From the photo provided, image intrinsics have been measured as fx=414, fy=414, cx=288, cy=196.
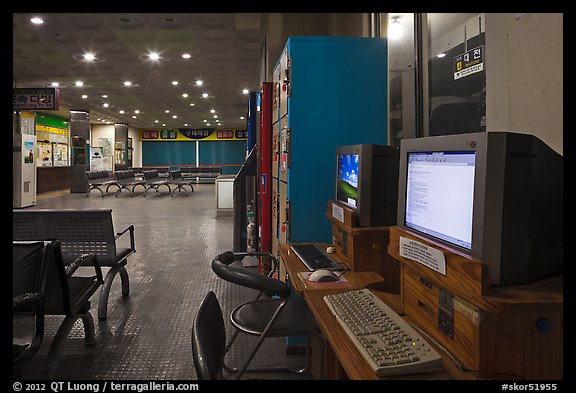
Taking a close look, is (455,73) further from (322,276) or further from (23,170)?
(23,170)

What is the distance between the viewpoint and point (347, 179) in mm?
2260

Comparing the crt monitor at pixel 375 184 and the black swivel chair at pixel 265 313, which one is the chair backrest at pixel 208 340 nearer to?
the black swivel chair at pixel 265 313

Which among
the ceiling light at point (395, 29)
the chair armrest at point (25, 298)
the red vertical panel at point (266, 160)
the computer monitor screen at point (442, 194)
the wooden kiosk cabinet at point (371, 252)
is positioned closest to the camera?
the computer monitor screen at point (442, 194)

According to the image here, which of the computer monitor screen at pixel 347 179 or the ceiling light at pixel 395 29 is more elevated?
the ceiling light at pixel 395 29

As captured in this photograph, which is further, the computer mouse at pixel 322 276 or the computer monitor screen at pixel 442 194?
the computer mouse at pixel 322 276

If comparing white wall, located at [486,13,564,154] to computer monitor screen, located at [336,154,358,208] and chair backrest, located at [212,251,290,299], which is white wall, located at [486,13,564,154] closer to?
computer monitor screen, located at [336,154,358,208]

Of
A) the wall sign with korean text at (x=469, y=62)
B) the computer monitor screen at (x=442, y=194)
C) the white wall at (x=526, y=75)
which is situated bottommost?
the computer monitor screen at (x=442, y=194)

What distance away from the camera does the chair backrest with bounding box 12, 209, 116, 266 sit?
3.34 meters

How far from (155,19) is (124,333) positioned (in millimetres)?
4936

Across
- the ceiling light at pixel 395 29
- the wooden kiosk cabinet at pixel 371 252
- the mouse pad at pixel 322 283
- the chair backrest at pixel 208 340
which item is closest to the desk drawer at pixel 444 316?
the mouse pad at pixel 322 283

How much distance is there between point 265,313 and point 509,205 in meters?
1.44

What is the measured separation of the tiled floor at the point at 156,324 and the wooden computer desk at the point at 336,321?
2.34ft

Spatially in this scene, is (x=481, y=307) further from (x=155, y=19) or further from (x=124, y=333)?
(x=155, y=19)

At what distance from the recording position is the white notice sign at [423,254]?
1191mm
